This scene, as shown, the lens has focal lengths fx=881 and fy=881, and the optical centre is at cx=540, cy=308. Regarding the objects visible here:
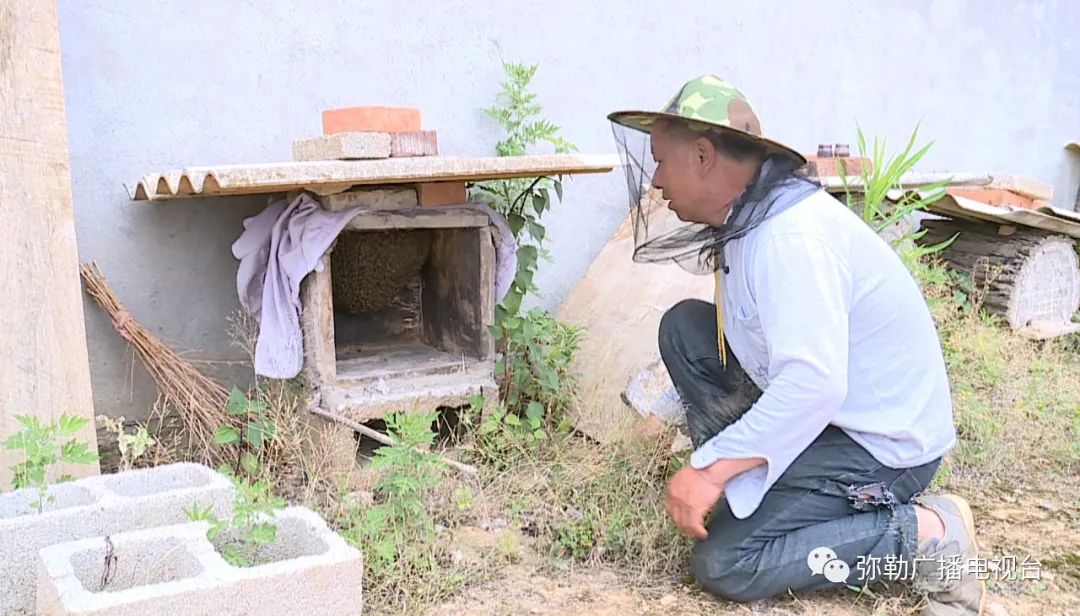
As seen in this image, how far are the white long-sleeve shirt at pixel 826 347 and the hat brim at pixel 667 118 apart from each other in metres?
0.15

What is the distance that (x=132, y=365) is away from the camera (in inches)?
141

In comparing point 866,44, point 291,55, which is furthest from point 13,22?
point 866,44

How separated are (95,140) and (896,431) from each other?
3.04 metres

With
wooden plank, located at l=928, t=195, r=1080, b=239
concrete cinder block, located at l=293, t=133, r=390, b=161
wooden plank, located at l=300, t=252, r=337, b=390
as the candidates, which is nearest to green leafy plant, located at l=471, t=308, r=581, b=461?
wooden plank, located at l=300, t=252, r=337, b=390

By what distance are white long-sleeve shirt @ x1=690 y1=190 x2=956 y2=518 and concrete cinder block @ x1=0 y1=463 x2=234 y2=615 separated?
140 centimetres

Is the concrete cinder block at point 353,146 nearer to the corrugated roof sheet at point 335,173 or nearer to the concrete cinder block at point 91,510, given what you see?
the corrugated roof sheet at point 335,173

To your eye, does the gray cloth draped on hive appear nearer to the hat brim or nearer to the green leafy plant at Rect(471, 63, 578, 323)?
the green leafy plant at Rect(471, 63, 578, 323)

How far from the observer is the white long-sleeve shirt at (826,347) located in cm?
221

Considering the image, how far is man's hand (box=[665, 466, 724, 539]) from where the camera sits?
93.6 inches

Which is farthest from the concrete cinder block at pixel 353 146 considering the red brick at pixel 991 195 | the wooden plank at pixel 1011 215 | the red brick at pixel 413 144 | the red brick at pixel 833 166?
the red brick at pixel 991 195

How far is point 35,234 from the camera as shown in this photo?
2738 mm

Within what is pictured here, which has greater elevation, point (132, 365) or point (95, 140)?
point (95, 140)

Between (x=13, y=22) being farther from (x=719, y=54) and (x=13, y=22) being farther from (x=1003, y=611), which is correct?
(x=719, y=54)

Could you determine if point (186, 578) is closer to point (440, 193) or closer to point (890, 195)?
point (440, 193)
